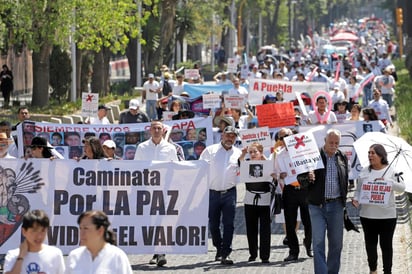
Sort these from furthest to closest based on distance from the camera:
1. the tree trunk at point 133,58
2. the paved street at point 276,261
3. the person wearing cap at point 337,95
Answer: the tree trunk at point 133,58, the person wearing cap at point 337,95, the paved street at point 276,261

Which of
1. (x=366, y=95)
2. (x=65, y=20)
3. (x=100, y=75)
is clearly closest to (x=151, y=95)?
(x=65, y=20)

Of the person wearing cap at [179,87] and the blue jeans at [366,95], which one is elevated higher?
the person wearing cap at [179,87]

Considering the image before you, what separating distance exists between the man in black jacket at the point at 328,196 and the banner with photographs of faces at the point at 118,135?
4.42 m

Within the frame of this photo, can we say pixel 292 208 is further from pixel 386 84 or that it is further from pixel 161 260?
pixel 386 84

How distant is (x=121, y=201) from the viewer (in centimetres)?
1426

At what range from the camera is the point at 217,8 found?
229 ft

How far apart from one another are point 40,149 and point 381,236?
3.90m

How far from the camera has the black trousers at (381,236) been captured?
524 inches

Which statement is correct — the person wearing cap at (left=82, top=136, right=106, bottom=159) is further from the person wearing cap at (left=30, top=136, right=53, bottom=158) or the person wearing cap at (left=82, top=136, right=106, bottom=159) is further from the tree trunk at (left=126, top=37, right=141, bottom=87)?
the tree trunk at (left=126, top=37, right=141, bottom=87)

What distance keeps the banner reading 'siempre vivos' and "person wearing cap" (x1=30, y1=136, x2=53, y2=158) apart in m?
0.37

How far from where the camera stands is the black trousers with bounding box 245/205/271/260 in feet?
49.9

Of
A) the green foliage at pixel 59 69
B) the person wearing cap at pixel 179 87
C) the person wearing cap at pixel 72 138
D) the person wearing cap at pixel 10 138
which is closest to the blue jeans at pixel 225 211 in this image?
the person wearing cap at pixel 10 138

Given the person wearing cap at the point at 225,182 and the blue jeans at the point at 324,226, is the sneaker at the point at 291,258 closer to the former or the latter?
the person wearing cap at the point at 225,182

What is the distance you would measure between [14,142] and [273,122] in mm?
4854
